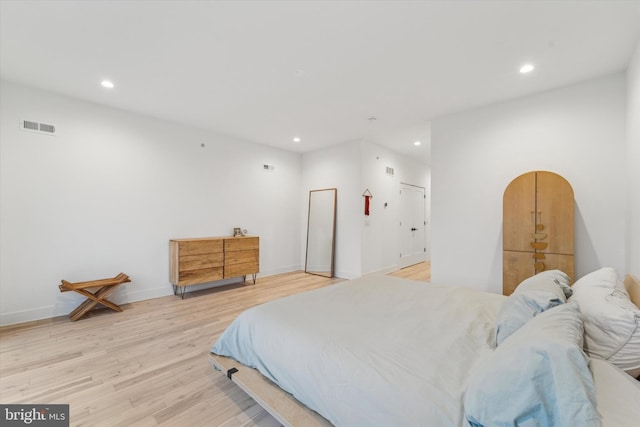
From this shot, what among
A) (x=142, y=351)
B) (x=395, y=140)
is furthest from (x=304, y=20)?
(x=395, y=140)

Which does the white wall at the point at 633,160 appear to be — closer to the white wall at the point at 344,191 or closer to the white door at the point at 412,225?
the white wall at the point at 344,191

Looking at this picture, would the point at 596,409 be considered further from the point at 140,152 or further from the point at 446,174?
the point at 140,152

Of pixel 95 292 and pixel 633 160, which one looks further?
pixel 95 292

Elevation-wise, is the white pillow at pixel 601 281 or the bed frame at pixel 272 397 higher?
the white pillow at pixel 601 281

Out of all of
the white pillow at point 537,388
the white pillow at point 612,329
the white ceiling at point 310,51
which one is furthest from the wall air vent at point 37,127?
the white pillow at point 612,329

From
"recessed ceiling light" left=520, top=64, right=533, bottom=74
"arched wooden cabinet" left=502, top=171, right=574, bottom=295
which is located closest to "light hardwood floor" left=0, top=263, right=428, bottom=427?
"arched wooden cabinet" left=502, top=171, right=574, bottom=295

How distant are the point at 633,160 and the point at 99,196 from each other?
6240mm

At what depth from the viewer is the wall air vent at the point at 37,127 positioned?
3.26 m

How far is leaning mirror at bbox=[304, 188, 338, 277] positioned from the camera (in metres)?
5.73

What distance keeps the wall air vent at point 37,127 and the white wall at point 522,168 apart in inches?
211

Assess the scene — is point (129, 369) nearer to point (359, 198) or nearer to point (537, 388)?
point (537, 388)

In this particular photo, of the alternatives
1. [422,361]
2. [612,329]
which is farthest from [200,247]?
[612,329]

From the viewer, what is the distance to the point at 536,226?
10.3ft

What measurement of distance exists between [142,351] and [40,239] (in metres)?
2.23
